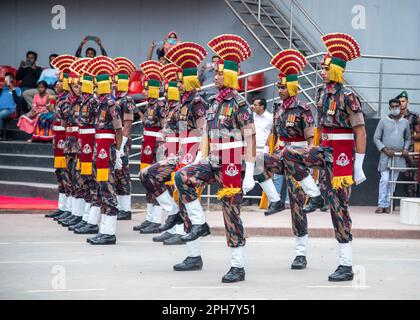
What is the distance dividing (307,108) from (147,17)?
12.8 m

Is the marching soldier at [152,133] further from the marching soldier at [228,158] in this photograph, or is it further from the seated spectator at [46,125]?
the seated spectator at [46,125]

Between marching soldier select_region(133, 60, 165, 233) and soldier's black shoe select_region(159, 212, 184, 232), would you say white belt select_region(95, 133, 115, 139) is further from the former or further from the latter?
marching soldier select_region(133, 60, 165, 233)

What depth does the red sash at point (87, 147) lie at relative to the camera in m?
14.2

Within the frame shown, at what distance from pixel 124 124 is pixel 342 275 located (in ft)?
20.6

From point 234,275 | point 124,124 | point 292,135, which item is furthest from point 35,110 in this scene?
point 234,275

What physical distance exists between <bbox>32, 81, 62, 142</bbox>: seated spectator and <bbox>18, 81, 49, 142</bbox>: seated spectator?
0.23 m

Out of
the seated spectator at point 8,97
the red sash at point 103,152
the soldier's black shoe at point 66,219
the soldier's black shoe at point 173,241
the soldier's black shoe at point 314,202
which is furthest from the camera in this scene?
the seated spectator at point 8,97

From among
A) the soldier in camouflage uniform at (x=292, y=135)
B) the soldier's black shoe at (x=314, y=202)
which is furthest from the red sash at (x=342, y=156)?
the soldier's black shoe at (x=314, y=202)

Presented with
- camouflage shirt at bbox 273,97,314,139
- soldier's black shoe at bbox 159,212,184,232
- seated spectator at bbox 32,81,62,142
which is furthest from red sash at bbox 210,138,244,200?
seated spectator at bbox 32,81,62,142

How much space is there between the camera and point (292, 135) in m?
11.7

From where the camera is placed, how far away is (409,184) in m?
19.1

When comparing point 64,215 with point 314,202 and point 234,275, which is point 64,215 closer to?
point 314,202

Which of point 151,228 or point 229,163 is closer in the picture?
point 229,163

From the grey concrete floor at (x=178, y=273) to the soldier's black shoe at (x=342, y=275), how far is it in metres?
0.11
